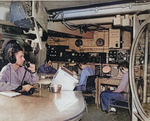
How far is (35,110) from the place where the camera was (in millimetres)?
1374

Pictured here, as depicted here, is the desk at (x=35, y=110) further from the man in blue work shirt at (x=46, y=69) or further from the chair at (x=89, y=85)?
the man in blue work shirt at (x=46, y=69)

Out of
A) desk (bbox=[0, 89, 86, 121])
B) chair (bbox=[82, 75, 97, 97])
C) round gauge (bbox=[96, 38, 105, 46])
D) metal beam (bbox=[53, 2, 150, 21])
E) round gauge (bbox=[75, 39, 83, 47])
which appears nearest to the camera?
desk (bbox=[0, 89, 86, 121])

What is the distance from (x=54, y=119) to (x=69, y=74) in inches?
44.3

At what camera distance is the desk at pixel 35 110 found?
4.00ft

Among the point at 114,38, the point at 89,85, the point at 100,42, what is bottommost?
the point at 89,85

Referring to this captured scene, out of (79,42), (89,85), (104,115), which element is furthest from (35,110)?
(79,42)

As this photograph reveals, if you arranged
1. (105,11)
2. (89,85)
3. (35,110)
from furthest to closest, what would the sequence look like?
1. (89,85)
2. (105,11)
3. (35,110)

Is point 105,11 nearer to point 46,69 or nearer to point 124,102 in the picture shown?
point 124,102

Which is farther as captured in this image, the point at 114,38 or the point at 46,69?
the point at 46,69

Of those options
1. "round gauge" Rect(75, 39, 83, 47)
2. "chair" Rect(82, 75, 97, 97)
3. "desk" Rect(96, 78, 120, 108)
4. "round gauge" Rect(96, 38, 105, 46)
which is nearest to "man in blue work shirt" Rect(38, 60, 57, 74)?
"round gauge" Rect(75, 39, 83, 47)

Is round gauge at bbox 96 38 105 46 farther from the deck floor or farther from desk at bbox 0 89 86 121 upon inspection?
desk at bbox 0 89 86 121

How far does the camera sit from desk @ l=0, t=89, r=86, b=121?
1221 millimetres

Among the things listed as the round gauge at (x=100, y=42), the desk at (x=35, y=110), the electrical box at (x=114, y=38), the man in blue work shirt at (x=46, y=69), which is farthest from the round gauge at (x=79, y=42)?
the desk at (x=35, y=110)

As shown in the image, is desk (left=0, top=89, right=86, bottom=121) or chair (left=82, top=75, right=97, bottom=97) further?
chair (left=82, top=75, right=97, bottom=97)
